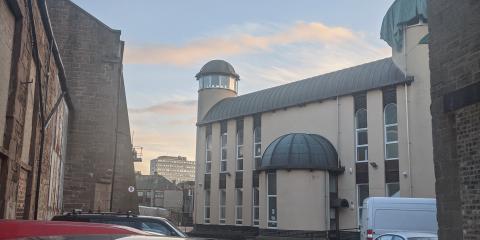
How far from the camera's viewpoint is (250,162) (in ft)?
119

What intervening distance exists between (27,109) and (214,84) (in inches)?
1218

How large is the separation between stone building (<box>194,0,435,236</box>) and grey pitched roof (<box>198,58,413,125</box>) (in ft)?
0.26

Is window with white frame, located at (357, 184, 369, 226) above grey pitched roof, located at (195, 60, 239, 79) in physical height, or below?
below

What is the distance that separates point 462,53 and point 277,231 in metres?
20.5

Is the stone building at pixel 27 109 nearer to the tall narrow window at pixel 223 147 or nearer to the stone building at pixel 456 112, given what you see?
the stone building at pixel 456 112

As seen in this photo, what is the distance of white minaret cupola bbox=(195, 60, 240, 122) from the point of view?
42.5 metres

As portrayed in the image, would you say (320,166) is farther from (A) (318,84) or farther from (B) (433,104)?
(B) (433,104)

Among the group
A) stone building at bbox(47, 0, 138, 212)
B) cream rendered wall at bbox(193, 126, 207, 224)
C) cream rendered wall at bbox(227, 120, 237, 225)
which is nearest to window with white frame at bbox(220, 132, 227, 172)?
cream rendered wall at bbox(227, 120, 237, 225)

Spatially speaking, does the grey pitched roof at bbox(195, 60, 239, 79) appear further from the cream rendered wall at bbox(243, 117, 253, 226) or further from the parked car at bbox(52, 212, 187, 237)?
the parked car at bbox(52, 212, 187, 237)

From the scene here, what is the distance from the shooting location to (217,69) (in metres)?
42.9

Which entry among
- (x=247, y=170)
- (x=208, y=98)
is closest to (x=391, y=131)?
(x=247, y=170)

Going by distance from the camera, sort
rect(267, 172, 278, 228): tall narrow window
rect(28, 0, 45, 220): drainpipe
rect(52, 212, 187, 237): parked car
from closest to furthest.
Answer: rect(52, 212, 187, 237): parked car < rect(28, 0, 45, 220): drainpipe < rect(267, 172, 278, 228): tall narrow window

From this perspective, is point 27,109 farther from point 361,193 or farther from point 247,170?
point 247,170

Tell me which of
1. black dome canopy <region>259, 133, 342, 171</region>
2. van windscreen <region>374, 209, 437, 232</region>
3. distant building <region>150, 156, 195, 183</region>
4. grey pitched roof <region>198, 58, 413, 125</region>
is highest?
distant building <region>150, 156, 195, 183</region>
